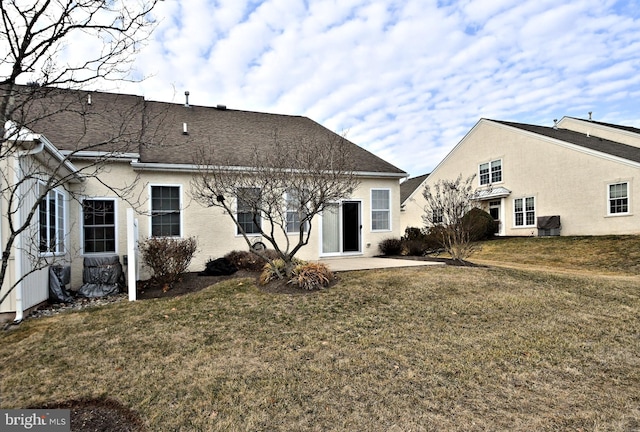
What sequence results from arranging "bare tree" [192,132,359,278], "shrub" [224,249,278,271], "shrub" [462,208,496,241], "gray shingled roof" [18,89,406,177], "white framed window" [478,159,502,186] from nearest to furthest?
"bare tree" [192,132,359,278], "gray shingled roof" [18,89,406,177], "shrub" [224,249,278,271], "shrub" [462,208,496,241], "white framed window" [478,159,502,186]

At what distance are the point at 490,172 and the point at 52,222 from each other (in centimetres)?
2273

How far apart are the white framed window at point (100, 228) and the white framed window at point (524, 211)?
811 inches

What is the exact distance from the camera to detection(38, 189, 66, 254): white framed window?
6.81m

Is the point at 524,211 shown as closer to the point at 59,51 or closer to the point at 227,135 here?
the point at 227,135

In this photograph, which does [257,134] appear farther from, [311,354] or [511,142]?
[511,142]

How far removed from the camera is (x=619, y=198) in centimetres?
1638

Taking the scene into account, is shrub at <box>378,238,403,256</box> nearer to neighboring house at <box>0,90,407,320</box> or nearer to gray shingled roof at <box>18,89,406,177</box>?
neighboring house at <box>0,90,407,320</box>

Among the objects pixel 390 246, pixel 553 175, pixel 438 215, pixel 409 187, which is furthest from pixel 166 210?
pixel 409 187

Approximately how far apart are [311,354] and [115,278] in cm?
654

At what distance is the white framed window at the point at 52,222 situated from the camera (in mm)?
6812

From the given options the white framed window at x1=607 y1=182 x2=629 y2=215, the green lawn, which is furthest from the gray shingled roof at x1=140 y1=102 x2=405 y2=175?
the white framed window at x1=607 y1=182 x2=629 y2=215

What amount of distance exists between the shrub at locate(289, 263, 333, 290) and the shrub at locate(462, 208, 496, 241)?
1277cm

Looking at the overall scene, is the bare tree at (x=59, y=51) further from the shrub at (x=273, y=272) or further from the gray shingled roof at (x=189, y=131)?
the gray shingled roof at (x=189, y=131)

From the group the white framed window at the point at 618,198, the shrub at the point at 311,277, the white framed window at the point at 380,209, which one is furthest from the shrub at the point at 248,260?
the white framed window at the point at 618,198
